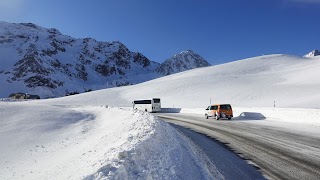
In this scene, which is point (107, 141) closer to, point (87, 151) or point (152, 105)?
point (87, 151)

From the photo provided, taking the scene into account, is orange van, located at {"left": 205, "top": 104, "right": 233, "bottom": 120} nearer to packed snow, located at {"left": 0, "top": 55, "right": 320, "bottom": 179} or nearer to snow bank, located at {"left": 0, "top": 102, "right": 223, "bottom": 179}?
packed snow, located at {"left": 0, "top": 55, "right": 320, "bottom": 179}

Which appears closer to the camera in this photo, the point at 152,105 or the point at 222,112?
the point at 222,112

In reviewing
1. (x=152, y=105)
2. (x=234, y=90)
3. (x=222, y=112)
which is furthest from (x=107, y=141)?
(x=234, y=90)

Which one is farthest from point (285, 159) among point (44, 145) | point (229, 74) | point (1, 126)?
point (229, 74)

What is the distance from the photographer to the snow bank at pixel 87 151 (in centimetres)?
793

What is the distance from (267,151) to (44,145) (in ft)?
37.5

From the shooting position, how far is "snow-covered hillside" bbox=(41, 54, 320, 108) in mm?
76062

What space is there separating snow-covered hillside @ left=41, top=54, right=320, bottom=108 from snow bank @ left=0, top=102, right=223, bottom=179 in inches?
2039

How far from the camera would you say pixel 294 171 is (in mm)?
9773

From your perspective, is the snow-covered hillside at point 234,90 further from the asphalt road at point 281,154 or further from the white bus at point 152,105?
the asphalt road at point 281,154

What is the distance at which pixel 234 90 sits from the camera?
92188mm

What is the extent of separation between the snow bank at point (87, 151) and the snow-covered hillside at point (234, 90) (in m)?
51.8

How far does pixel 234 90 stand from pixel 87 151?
82821 millimetres

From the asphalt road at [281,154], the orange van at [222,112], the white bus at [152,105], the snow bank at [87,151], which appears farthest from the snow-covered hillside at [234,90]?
the snow bank at [87,151]
